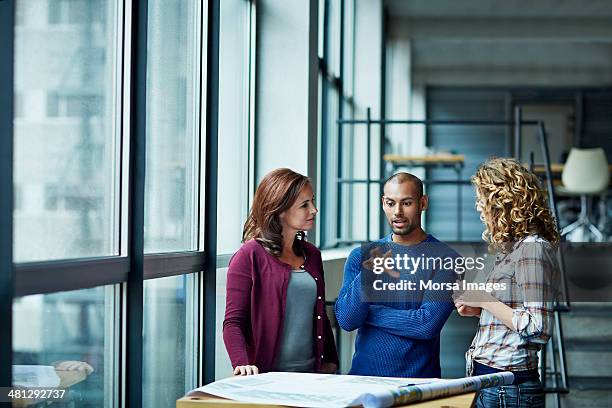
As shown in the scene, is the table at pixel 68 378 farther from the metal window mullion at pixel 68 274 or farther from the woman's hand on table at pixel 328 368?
the woman's hand on table at pixel 328 368

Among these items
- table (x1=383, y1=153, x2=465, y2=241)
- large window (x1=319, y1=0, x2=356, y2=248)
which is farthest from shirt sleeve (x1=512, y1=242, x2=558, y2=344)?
table (x1=383, y1=153, x2=465, y2=241)

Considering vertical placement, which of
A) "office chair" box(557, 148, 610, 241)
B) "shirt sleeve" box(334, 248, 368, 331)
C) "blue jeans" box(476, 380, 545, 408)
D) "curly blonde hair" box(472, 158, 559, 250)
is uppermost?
"office chair" box(557, 148, 610, 241)

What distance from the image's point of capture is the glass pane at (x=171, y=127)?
269 cm

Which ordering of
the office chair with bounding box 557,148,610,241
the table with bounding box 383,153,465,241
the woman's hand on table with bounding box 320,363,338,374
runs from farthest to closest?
the office chair with bounding box 557,148,610,241 < the table with bounding box 383,153,465,241 < the woman's hand on table with bounding box 320,363,338,374

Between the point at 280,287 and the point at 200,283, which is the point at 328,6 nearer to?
the point at 200,283

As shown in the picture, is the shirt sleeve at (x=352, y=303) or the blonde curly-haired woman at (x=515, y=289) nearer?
the blonde curly-haired woman at (x=515, y=289)

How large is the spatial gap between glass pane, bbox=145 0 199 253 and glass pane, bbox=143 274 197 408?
0.13 meters

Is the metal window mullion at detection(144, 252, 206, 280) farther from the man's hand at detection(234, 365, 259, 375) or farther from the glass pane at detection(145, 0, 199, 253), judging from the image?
the man's hand at detection(234, 365, 259, 375)

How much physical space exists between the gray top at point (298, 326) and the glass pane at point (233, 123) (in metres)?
1.20

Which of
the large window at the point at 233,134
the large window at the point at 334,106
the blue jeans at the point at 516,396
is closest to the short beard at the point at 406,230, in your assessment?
the blue jeans at the point at 516,396

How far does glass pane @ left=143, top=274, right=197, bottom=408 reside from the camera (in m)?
2.70

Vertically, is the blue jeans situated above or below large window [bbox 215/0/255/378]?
below

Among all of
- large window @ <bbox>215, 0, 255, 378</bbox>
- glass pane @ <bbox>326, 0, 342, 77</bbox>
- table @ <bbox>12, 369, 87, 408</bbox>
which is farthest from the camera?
glass pane @ <bbox>326, 0, 342, 77</bbox>

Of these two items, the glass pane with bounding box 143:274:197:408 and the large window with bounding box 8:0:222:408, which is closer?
the large window with bounding box 8:0:222:408
